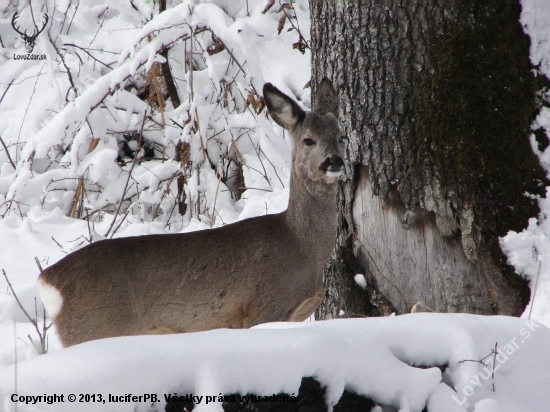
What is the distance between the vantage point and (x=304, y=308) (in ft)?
12.0

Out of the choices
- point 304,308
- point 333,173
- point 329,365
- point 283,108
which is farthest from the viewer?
point 283,108

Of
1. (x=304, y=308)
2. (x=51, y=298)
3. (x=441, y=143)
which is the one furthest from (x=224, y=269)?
(x=441, y=143)

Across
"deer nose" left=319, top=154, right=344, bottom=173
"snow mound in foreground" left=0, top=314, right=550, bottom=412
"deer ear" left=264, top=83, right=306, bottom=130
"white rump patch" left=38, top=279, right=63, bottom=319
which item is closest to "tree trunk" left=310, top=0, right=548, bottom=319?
"deer nose" left=319, top=154, right=344, bottom=173

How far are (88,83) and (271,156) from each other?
8.18 feet

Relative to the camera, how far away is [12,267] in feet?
16.8

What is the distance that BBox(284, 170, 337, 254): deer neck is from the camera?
12.3 feet

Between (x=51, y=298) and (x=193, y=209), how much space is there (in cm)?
318

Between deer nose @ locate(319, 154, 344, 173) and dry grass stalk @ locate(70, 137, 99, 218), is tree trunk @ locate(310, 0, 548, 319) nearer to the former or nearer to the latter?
deer nose @ locate(319, 154, 344, 173)

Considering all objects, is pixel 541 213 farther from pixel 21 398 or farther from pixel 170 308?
pixel 21 398

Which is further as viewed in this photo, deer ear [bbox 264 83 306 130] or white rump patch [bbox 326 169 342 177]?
deer ear [bbox 264 83 306 130]

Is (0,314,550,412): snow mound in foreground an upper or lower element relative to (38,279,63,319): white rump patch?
lower

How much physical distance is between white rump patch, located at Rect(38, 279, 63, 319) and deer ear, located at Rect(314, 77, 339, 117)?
1811mm

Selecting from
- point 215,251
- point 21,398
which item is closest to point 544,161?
point 215,251

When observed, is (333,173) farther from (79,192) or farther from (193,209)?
(79,192)
